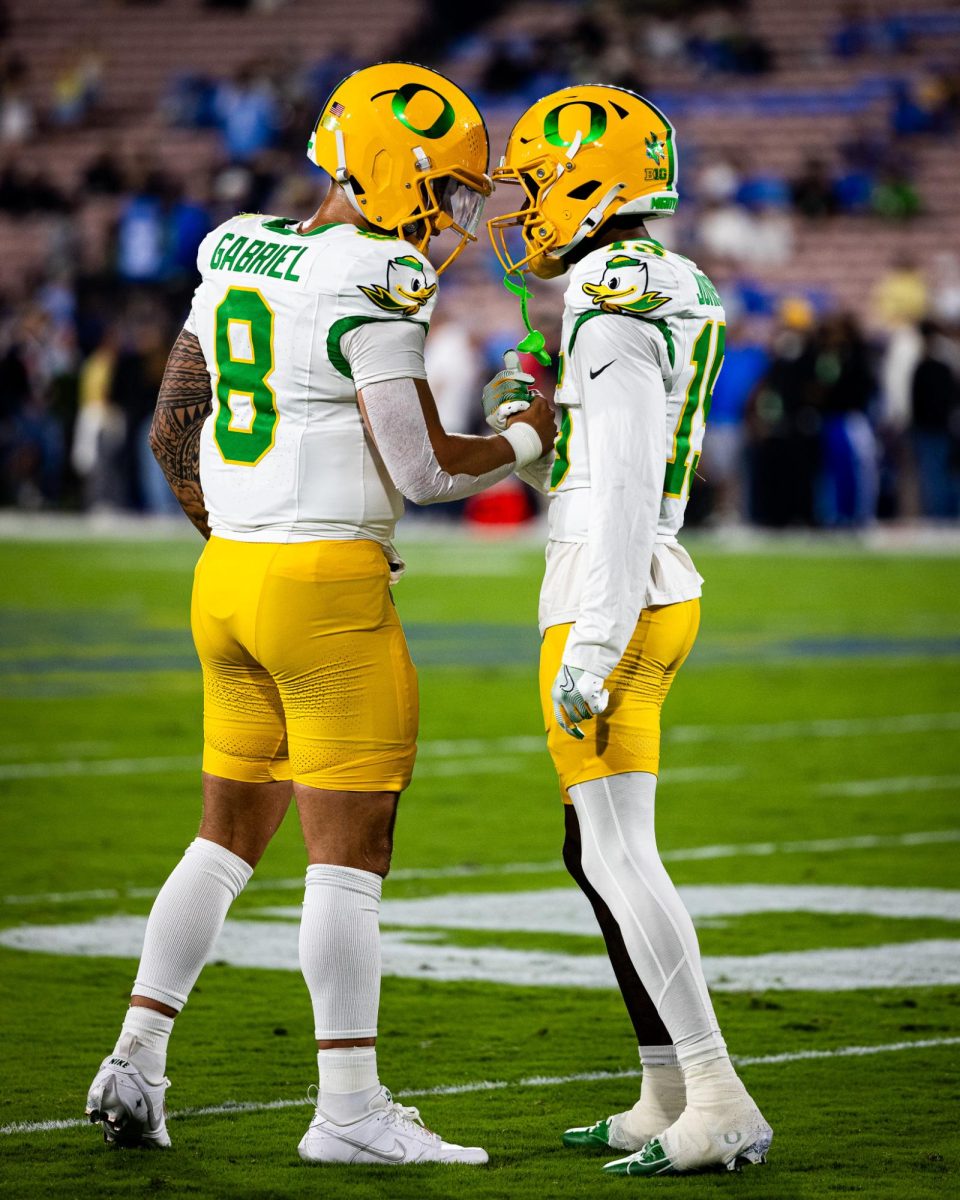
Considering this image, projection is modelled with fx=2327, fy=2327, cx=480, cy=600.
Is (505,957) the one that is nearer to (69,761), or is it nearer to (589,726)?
(589,726)

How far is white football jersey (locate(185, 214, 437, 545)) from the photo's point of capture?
448 cm

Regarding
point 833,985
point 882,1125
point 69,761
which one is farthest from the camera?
point 69,761

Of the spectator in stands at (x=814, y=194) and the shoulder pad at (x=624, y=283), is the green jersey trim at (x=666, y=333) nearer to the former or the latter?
the shoulder pad at (x=624, y=283)

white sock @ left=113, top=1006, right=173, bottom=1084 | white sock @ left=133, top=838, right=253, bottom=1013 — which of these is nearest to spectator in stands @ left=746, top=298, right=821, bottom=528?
white sock @ left=133, top=838, right=253, bottom=1013

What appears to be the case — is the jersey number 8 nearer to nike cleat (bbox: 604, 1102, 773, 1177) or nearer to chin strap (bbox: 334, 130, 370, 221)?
chin strap (bbox: 334, 130, 370, 221)

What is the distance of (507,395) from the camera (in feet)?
15.5

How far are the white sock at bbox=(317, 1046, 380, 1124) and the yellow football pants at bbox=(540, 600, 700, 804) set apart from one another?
0.65 m

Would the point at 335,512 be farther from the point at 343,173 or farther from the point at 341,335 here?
the point at 343,173

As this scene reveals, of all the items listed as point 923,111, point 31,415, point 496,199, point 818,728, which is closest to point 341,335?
point 818,728

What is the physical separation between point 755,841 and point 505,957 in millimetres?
2188

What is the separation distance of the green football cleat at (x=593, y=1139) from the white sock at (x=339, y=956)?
499 mm

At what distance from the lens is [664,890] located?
176 inches

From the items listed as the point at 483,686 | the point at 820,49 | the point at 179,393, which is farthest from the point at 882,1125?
the point at 820,49

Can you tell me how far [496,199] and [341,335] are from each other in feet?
81.1
